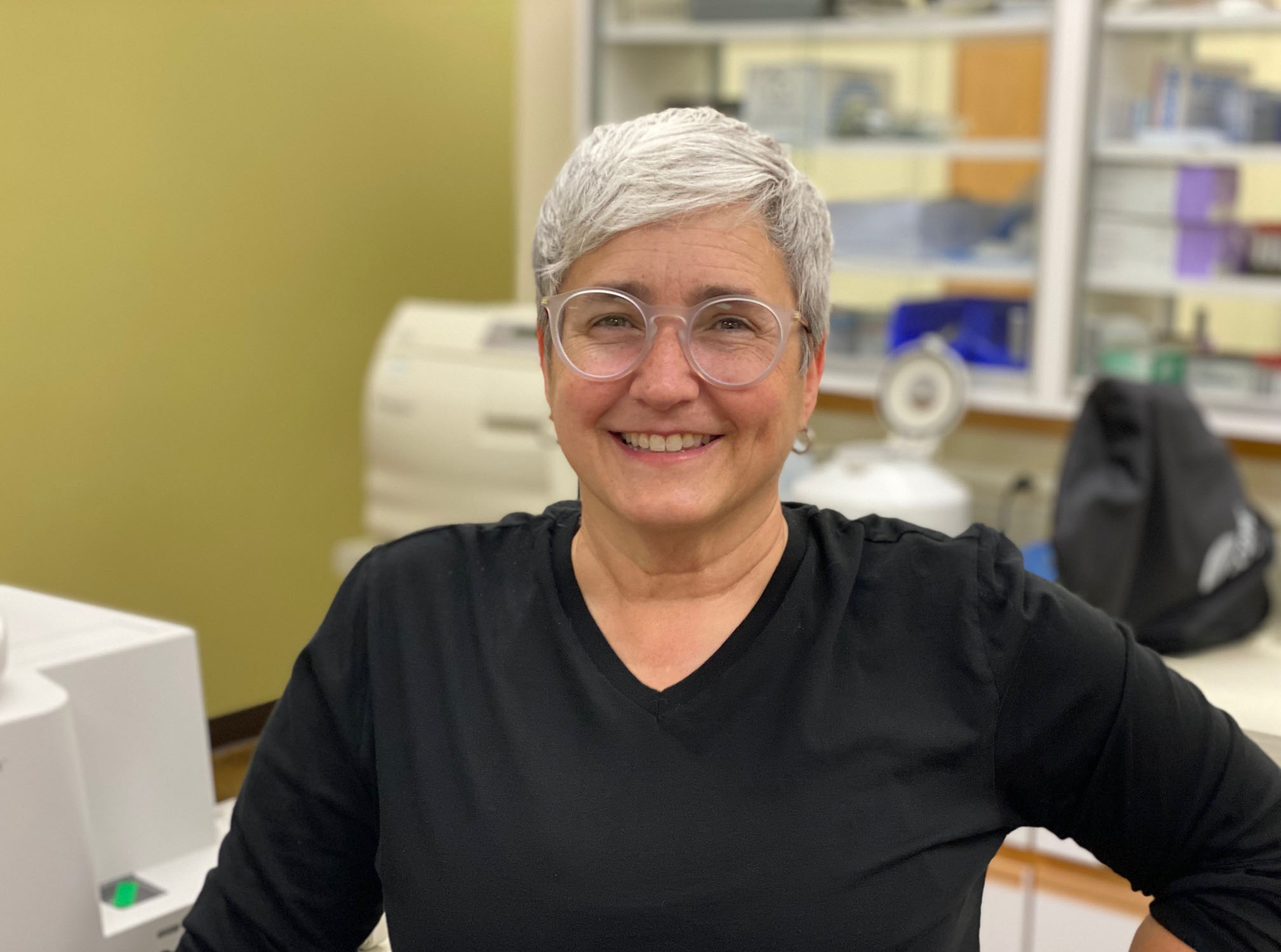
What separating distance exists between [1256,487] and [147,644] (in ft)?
7.15

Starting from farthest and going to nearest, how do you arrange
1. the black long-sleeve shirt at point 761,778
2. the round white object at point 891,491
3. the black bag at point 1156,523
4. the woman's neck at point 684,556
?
the round white object at point 891,491 < the black bag at point 1156,523 < the woman's neck at point 684,556 < the black long-sleeve shirt at point 761,778

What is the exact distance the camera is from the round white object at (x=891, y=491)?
2291mm

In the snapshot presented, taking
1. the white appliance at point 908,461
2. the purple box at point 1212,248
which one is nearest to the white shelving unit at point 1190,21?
the purple box at point 1212,248

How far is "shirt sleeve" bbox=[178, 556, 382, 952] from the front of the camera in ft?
3.59

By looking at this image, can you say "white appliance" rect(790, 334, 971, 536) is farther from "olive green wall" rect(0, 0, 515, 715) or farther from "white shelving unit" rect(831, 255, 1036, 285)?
"olive green wall" rect(0, 0, 515, 715)

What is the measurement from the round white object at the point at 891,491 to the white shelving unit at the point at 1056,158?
0.46 meters

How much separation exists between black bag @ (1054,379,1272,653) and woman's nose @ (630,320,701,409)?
3.99 ft

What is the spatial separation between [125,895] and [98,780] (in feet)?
0.33

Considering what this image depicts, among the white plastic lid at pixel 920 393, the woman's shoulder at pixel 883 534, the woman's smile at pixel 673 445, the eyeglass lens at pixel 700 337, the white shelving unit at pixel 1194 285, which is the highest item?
the eyeglass lens at pixel 700 337

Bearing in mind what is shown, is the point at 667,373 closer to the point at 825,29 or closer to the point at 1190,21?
the point at 1190,21

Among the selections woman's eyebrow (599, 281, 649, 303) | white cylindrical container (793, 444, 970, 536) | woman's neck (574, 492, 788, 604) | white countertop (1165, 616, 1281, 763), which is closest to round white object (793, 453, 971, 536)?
white cylindrical container (793, 444, 970, 536)

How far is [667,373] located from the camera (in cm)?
104

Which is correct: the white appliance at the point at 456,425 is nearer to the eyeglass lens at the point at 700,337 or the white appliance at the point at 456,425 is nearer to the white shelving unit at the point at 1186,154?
the white shelving unit at the point at 1186,154

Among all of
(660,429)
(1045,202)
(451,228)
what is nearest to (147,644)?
(660,429)
